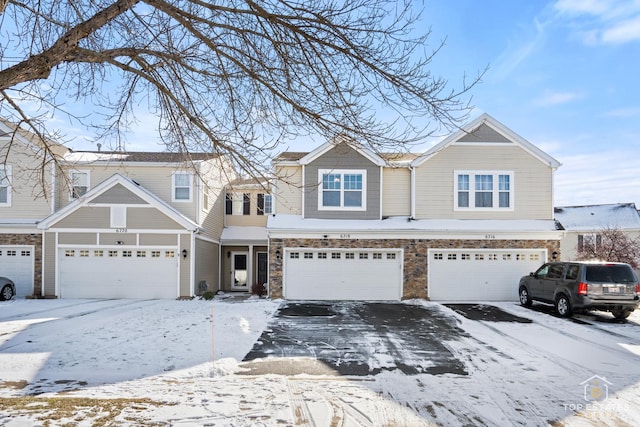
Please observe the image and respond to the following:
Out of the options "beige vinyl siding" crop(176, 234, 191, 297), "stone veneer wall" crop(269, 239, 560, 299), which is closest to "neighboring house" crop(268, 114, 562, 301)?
"stone veneer wall" crop(269, 239, 560, 299)

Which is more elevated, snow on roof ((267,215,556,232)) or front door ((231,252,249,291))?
snow on roof ((267,215,556,232))

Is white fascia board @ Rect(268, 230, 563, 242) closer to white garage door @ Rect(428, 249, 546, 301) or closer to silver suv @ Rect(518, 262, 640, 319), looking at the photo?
white garage door @ Rect(428, 249, 546, 301)

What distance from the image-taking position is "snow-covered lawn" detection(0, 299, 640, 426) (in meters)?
5.12

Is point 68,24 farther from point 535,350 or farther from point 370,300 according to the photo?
point 370,300

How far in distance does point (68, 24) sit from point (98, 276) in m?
13.2

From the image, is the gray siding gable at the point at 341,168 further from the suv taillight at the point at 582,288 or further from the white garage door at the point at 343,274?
the suv taillight at the point at 582,288

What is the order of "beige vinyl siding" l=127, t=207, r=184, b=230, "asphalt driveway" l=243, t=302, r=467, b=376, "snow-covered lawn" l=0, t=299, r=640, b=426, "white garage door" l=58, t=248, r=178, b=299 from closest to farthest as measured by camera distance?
"snow-covered lawn" l=0, t=299, r=640, b=426 < "asphalt driveway" l=243, t=302, r=467, b=376 < "white garage door" l=58, t=248, r=178, b=299 < "beige vinyl siding" l=127, t=207, r=184, b=230

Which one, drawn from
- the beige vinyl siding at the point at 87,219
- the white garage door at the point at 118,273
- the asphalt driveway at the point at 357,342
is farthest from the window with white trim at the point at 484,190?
the beige vinyl siding at the point at 87,219

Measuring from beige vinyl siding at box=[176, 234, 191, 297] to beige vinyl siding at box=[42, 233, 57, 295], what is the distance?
483 centimetres

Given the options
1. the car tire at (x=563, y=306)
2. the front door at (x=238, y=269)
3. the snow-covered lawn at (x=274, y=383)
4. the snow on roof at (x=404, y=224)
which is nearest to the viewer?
the snow-covered lawn at (x=274, y=383)

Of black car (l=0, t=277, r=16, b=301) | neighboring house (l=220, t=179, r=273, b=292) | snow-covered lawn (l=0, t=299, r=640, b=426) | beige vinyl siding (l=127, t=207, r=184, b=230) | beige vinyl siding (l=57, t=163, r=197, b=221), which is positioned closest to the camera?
snow-covered lawn (l=0, t=299, r=640, b=426)

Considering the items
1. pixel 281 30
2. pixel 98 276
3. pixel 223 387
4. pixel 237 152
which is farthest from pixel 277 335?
pixel 98 276

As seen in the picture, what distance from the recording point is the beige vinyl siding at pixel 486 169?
1764cm

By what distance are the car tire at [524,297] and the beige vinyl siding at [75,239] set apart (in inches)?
639
